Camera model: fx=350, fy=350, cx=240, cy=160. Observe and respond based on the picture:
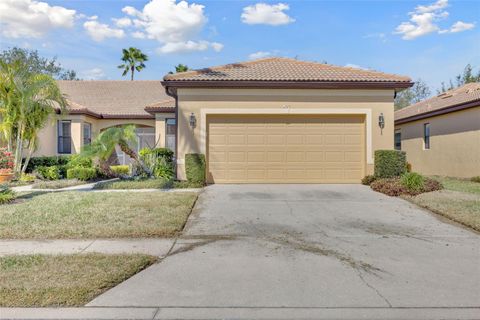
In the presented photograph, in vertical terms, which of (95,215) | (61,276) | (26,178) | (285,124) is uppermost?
(285,124)

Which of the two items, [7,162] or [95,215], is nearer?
[95,215]

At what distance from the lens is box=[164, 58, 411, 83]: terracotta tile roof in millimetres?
12422

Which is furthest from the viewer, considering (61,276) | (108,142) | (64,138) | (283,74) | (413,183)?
(64,138)

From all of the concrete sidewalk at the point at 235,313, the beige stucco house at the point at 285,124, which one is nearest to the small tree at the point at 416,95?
the beige stucco house at the point at 285,124

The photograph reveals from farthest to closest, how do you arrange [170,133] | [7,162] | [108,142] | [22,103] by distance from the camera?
[170,133] → [7,162] → [22,103] → [108,142]

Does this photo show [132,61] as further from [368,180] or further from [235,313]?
[235,313]

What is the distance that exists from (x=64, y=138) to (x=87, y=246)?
48.9 ft

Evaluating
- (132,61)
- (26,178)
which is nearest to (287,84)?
(26,178)

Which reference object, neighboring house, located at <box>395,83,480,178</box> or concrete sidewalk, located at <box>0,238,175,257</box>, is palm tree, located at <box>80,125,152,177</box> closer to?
concrete sidewalk, located at <box>0,238,175,257</box>

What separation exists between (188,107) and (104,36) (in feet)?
26.5

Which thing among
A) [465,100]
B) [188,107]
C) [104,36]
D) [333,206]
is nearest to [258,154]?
[188,107]

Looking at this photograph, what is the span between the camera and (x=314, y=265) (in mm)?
4762

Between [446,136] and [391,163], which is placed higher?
[446,136]

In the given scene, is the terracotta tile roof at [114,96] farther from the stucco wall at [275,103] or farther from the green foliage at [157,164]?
the stucco wall at [275,103]
